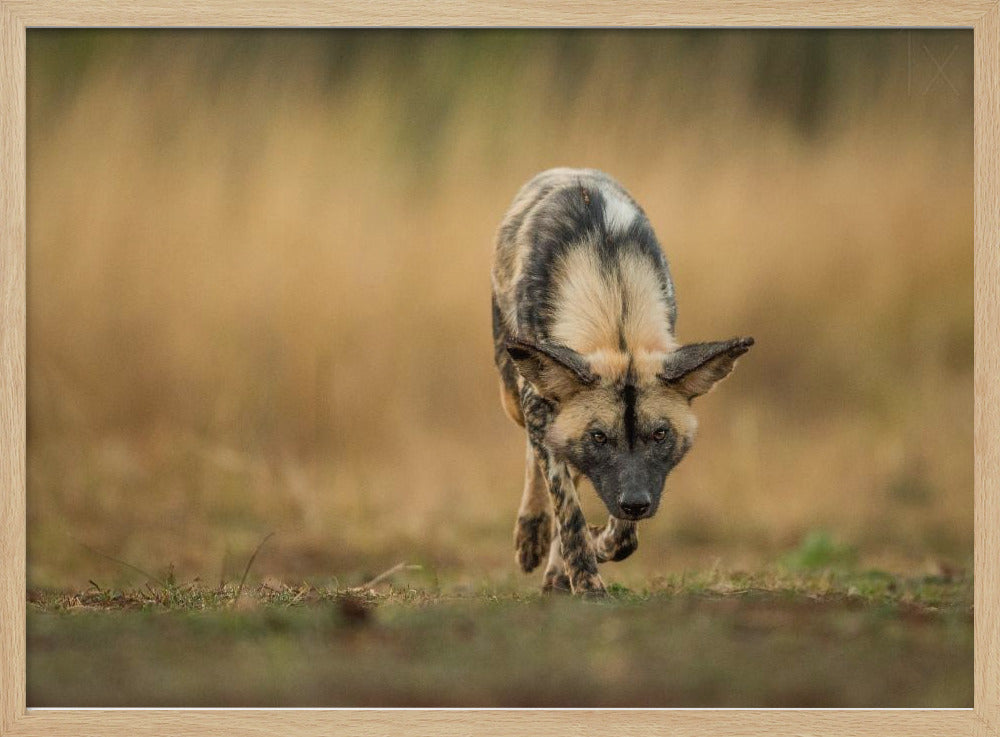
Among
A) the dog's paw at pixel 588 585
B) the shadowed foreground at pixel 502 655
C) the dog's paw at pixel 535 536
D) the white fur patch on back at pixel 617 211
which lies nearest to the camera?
the shadowed foreground at pixel 502 655

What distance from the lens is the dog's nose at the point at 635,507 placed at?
8352mm

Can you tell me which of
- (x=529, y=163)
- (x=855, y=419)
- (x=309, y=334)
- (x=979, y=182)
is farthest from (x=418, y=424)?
(x=979, y=182)

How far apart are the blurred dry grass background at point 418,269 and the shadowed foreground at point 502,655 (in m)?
0.56

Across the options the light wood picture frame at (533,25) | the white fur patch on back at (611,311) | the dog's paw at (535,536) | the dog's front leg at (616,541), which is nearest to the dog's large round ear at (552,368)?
the white fur patch on back at (611,311)

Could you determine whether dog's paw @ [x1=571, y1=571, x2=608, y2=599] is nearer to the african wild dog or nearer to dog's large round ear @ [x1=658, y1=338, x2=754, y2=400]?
the african wild dog

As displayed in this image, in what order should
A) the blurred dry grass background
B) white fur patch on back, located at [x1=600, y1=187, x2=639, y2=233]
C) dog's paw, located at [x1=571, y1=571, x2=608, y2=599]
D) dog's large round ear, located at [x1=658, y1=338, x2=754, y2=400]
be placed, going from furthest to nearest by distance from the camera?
1. white fur patch on back, located at [x1=600, y1=187, x2=639, y2=233]
2. dog's paw, located at [x1=571, y1=571, x2=608, y2=599]
3. the blurred dry grass background
4. dog's large round ear, located at [x1=658, y1=338, x2=754, y2=400]

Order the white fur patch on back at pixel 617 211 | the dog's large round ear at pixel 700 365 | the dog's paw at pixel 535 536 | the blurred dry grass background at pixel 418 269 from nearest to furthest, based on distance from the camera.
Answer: the dog's large round ear at pixel 700 365 < the blurred dry grass background at pixel 418 269 < the white fur patch on back at pixel 617 211 < the dog's paw at pixel 535 536

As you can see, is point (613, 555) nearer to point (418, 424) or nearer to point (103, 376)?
point (418, 424)

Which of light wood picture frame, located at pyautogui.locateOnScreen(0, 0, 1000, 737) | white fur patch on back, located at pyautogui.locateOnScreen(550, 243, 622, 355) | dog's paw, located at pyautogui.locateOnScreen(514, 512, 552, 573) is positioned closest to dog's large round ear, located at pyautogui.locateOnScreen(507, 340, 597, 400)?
Result: white fur patch on back, located at pyautogui.locateOnScreen(550, 243, 622, 355)

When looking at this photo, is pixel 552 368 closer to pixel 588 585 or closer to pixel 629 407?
pixel 629 407

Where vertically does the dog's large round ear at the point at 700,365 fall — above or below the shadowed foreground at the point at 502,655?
above

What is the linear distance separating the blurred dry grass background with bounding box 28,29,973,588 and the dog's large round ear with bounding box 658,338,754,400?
89cm

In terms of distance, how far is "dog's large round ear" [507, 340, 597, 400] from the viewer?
8.32m

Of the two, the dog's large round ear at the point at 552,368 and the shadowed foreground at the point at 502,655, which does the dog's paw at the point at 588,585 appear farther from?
the dog's large round ear at the point at 552,368
